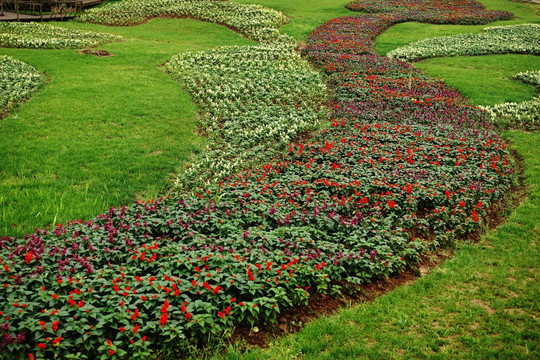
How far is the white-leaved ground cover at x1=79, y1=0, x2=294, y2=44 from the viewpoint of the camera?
97.8ft

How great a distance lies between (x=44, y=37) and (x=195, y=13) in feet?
40.7

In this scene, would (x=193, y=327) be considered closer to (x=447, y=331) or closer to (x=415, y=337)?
(x=415, y=337)

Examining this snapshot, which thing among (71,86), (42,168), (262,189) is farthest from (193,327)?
(71,86)

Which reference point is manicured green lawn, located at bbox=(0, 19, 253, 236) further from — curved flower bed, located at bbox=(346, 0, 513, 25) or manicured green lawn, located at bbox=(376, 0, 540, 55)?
curved flower bed, located at bbox=(346, 0, 513, 25)

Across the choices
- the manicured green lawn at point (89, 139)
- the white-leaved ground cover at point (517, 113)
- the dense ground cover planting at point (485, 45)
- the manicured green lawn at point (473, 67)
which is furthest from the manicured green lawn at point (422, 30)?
the manicured green lawn at point (89, 139)

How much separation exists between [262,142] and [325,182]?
417cm

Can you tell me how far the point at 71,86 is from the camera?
50.9ft

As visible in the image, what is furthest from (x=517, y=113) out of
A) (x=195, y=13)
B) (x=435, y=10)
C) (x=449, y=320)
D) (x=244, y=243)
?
(x=435, y=10)

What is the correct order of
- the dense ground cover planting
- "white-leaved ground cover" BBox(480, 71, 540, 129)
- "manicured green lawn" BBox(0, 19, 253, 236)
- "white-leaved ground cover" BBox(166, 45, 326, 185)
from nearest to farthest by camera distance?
"manicured green lawn" BBox(0, 19, 253, 236) → "white-leaved ground cover" BBox(166, 45, 326, 185) → "white-leaved ground cover" BBox(480, 71, 540, 129) → the dense ground cover planting

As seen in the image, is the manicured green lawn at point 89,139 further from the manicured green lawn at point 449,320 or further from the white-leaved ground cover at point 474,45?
the white-leaved ground cover at point 474,45

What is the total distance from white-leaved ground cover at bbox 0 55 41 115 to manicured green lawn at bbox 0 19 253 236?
0.43m

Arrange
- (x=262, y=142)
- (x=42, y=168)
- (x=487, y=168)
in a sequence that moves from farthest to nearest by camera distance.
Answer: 1. (x=262, y=142)
2. (x=487, y=168)
3. (x=42, y=168)

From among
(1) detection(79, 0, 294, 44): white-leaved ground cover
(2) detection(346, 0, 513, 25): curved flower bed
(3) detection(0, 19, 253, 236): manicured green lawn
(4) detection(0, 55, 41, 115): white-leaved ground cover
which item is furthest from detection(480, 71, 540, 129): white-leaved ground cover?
(2) detection(346, 0, 513, 25): curved flower bed

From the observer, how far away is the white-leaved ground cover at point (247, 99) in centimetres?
1149
